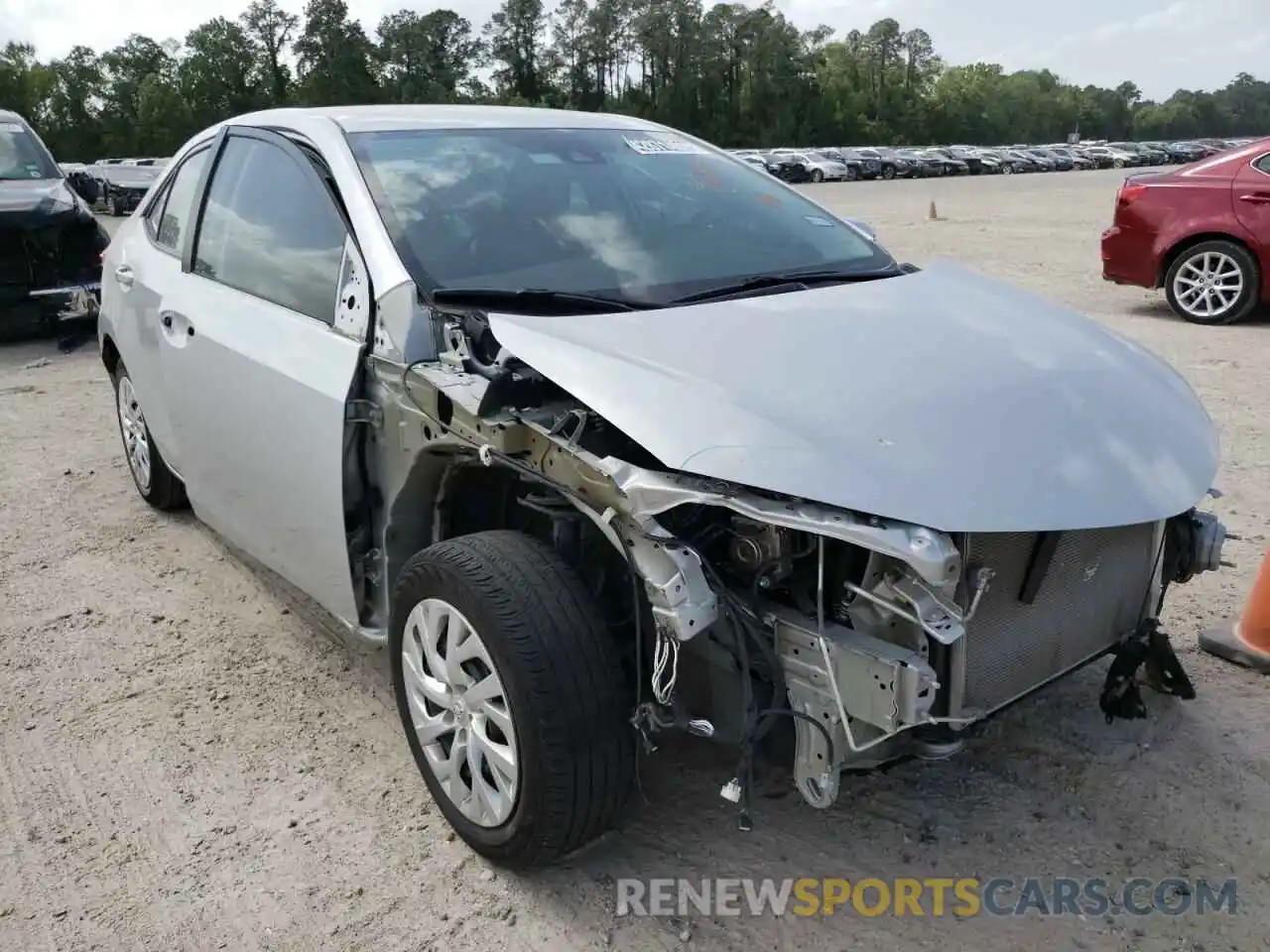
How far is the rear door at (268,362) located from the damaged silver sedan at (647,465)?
0.6 inches

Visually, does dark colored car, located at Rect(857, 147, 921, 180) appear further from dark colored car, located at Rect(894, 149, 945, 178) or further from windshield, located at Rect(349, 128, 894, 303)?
windshield, located at Rect(349, 128, 894, 303)

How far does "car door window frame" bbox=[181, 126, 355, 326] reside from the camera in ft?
10.0

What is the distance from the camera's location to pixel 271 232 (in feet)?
11.1

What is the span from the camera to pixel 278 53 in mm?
86875

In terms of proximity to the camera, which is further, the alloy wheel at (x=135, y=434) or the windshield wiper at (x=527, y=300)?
the alloy wheel at (x=135, y=434)

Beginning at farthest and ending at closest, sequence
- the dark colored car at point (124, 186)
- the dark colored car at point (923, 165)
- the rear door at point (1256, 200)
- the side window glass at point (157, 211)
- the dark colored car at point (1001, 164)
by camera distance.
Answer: the dark colored car at point (1001, 164) → the dark colored car at point (923, 165) → the dark colored car at point (124, 186) → the rear door at point (1256, 200) → the side window glass at point (157, 211)

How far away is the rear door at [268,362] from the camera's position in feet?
9.71

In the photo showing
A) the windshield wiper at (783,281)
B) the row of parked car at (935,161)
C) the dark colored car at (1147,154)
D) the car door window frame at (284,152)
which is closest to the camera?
the windshield wiper at (783,281)

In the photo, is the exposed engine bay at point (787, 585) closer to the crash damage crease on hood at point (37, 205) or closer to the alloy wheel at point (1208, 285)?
the alloy wheel at point (1208, 285)

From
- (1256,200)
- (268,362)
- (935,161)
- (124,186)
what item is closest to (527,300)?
(268,362)

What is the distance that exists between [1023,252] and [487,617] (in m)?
12.9

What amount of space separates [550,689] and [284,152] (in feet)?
6.91

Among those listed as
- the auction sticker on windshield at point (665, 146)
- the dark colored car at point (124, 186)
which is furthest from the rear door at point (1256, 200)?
the dark colored car at point (124, 186)

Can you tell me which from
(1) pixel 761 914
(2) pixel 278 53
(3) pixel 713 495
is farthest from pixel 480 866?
(2) pixel 278 53
